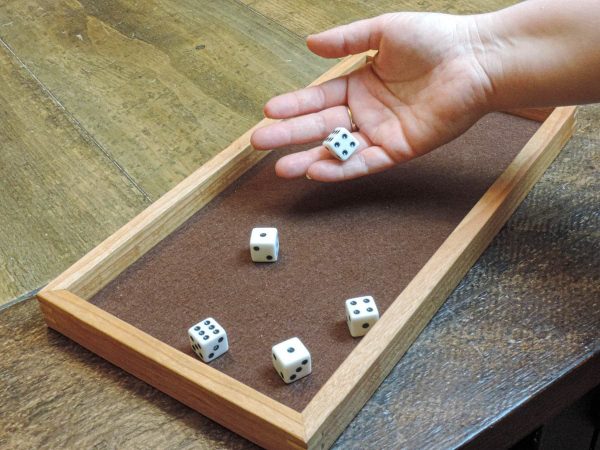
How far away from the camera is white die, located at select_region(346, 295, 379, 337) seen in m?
0.87

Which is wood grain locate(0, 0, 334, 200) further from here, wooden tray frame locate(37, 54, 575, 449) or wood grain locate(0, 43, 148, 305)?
wooden tray frame locate(37, 54, 575, 449)

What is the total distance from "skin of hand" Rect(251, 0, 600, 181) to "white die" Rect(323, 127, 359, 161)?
0.05ft

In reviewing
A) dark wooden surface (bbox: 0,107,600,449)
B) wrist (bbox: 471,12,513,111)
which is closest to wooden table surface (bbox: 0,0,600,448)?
dark wooden surface (bbox: 0,107,600,449)

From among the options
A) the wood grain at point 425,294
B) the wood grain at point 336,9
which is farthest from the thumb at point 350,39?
the wood grain at point 336,9

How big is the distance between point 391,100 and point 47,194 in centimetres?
57

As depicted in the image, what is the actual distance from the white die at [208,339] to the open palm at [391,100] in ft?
1.00

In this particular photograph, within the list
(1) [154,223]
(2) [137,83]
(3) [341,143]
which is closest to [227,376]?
(1) [154,223]

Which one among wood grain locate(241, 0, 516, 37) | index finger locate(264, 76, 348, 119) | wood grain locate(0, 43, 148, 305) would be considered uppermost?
index finger locate(264, 76, 348, 119)

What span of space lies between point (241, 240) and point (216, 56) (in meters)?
0.62

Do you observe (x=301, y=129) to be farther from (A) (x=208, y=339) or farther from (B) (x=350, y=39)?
(A) (x=208, y=339)

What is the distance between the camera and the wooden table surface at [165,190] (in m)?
0.85

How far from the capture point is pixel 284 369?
32.3 inches

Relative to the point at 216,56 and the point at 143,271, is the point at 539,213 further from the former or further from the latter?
the point at 216,56

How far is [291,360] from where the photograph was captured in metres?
0.82
